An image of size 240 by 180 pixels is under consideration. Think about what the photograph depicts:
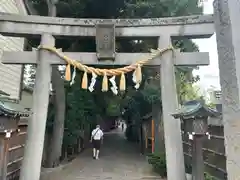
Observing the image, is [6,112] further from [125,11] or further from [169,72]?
[125,11]

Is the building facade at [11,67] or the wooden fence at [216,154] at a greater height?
the building facade at [11,67]

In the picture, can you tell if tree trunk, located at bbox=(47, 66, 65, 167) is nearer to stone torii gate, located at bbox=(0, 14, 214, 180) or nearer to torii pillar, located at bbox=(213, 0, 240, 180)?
stone torii gate, located at bbox=(0, 14, 214, 180)

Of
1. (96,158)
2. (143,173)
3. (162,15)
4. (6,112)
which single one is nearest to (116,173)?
(143,173)

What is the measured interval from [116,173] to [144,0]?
7.87 meters

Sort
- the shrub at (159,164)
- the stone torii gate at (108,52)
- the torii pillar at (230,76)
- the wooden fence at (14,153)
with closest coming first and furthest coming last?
the torii pillar at (230,76), the stone torii gate at (108,52), the wooden fence at (14,153), the shrub at (159,164)

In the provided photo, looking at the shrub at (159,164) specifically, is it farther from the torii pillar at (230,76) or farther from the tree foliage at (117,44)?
the torii pillar at (230,76)

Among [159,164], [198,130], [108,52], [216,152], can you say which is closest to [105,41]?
[108,52]

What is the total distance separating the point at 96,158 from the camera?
1273cm

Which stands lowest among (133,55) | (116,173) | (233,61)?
(116,173)

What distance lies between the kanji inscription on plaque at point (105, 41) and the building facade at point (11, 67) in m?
4.47

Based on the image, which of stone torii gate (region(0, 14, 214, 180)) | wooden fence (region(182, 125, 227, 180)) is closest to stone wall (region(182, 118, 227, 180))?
wooden fence (region(182, 125, 227, 180))

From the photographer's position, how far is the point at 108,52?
26.6 feet

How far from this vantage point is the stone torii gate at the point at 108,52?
7.73 m

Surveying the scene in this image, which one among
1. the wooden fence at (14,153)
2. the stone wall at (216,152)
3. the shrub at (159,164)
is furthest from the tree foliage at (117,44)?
the stone wall at (216,152)
